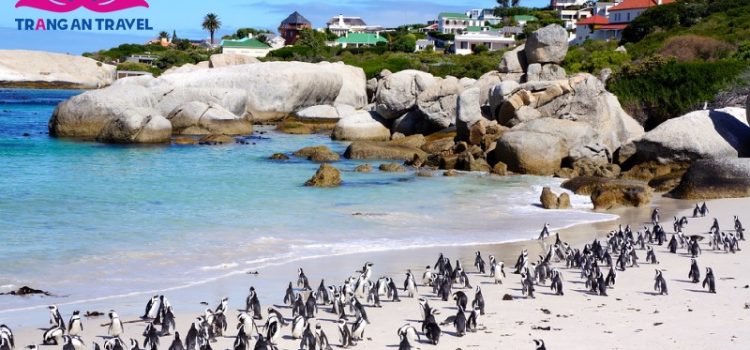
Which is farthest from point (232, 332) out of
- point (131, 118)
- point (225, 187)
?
point (131, 118)

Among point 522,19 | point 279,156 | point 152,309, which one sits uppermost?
point 522,19

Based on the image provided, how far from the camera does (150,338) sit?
10.1 metres

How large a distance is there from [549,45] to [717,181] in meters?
15.3

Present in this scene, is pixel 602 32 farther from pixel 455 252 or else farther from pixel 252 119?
pixel 455 252

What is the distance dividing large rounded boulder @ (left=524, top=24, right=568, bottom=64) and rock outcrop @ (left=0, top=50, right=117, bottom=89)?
6955 cm

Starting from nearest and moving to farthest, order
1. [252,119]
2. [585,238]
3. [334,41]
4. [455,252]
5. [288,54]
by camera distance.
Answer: [455,252] < [585,238] < [252,119] < [288,54] < [334,41]

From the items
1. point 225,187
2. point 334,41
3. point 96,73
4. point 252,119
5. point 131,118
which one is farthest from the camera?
point 334,41

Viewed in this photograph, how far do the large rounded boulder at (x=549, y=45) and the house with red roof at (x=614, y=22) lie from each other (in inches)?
1979

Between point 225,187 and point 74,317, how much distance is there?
48.7 feet

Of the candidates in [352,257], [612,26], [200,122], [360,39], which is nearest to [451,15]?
[360,39]

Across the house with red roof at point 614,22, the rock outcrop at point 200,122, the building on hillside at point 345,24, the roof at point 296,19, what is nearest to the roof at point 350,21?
the building on hillside at point 345,24

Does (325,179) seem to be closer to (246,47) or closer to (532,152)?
(532,152)

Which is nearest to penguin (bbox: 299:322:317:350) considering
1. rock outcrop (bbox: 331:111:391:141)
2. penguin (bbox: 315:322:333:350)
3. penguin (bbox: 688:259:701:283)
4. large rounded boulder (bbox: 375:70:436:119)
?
penguin (bbox: 315:322:333:350)

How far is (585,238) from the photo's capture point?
57.9 feet
